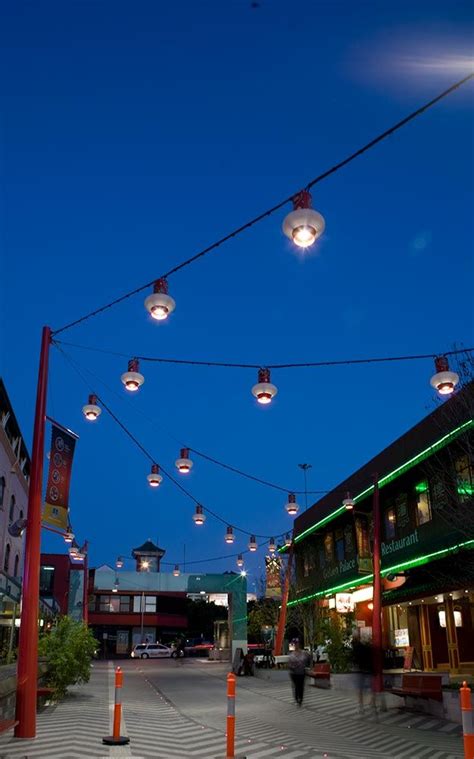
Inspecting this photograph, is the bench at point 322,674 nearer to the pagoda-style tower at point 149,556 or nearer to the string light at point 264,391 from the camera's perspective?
the string light at point 264,391

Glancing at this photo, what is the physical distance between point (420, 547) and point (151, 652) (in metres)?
45.2

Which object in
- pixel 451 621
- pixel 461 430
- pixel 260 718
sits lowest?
pixel 260 718

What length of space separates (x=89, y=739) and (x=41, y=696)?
5134 mm

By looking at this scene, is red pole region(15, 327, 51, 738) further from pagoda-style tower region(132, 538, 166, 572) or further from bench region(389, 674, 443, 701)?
pagoda-style tower region(132, 538, 166, 572)

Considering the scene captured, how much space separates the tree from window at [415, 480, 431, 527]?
12.1m

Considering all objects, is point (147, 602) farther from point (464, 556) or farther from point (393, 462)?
point (464, 556)

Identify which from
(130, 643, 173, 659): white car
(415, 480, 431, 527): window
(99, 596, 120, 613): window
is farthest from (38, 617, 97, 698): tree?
(99, 596, 120, 613): window

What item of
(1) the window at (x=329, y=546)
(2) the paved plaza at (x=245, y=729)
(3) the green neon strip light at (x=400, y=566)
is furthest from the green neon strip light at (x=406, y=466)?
(2) the paved plaza at (x=245, y=729)

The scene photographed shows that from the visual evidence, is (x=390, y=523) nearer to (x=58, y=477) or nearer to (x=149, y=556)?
(x=58, y=477)

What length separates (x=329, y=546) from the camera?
1471 inches

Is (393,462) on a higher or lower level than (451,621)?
higher

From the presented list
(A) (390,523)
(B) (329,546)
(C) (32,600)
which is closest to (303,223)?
(C) (32,600)

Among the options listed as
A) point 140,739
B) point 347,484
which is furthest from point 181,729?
point 347,484

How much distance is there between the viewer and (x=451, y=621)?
958 inches
